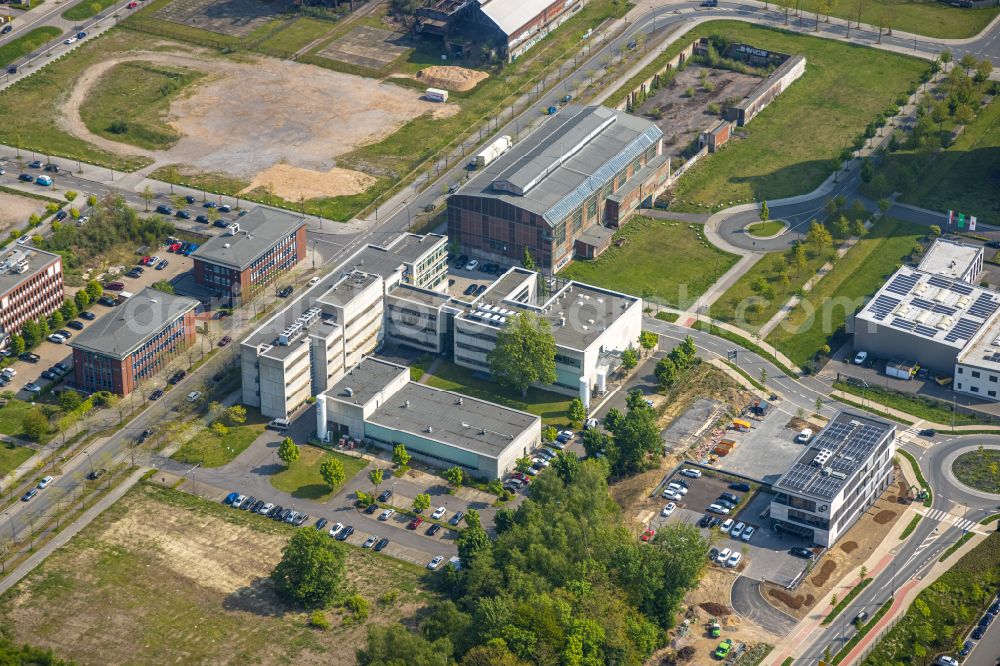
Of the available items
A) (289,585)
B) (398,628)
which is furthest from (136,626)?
(398,628)

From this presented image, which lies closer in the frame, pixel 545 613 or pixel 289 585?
pixel 545 613

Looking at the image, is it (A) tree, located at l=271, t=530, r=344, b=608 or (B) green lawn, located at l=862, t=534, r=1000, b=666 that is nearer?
(B) green lawn, located at l=862, t=534, r=1000, b=666

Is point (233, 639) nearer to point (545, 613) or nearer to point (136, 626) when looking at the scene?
point (136, 626)

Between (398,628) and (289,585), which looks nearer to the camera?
(398,628)

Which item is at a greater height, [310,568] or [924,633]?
[310,568]

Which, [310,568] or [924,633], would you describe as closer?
[924,633]

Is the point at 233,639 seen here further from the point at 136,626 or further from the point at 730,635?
the point at 730,635

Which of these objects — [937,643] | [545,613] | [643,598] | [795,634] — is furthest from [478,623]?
[937,643]

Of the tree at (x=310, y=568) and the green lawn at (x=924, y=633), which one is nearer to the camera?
the green lawn at (x=924, y=633)
